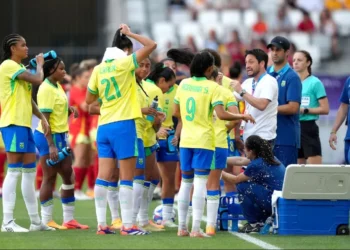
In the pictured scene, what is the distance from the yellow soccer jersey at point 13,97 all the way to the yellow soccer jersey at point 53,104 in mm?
510

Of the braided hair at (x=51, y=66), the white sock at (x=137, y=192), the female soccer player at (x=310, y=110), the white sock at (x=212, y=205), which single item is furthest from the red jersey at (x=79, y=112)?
the white sock at (x=212, y=205)

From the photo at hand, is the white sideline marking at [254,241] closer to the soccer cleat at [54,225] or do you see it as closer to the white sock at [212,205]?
the white sock at [212,205]

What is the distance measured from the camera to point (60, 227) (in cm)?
1294

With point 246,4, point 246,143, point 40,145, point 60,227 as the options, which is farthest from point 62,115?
point 246,4

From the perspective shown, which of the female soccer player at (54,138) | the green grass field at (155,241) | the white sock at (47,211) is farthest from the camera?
the white sock at (47,211)

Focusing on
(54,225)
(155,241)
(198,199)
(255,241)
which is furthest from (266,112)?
(54,225)

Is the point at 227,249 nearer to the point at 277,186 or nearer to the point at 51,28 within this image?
the point at 277,186

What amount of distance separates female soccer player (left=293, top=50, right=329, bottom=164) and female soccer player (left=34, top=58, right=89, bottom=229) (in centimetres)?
333

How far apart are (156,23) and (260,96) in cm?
1760

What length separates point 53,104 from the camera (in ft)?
42.3

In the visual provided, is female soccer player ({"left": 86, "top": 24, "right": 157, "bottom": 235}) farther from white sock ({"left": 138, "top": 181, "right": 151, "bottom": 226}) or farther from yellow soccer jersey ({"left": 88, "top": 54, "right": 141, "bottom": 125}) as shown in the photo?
white sock ({"left": 138, "top": 181, "right": 151, "bottom": 226})

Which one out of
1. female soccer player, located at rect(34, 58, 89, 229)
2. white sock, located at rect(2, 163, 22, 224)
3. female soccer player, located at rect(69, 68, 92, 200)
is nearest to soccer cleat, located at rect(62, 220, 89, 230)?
female soccer player, located at rect(34, 58, 89, 229)

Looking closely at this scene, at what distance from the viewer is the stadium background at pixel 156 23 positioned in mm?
28375

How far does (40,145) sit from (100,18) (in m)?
17.0
